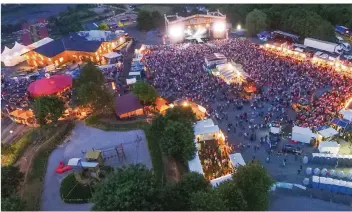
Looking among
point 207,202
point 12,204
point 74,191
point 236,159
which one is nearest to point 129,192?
point 207,202

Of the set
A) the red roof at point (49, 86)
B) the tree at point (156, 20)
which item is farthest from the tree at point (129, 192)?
the tree at point (156, 20)

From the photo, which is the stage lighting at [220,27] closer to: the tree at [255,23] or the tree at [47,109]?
the tree at [255,23]

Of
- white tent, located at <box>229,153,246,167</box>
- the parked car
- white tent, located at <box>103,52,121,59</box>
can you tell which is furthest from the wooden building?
the parked car

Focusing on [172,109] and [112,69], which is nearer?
[172,109]

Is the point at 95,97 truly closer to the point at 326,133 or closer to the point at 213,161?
the point at 213,161

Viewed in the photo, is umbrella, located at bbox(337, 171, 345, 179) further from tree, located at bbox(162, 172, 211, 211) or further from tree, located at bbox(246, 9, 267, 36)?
tree, located at bbox(246, 9, 267, 36)

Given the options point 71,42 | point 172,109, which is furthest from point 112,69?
point 172,109

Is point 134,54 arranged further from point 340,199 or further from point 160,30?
point 340,199
